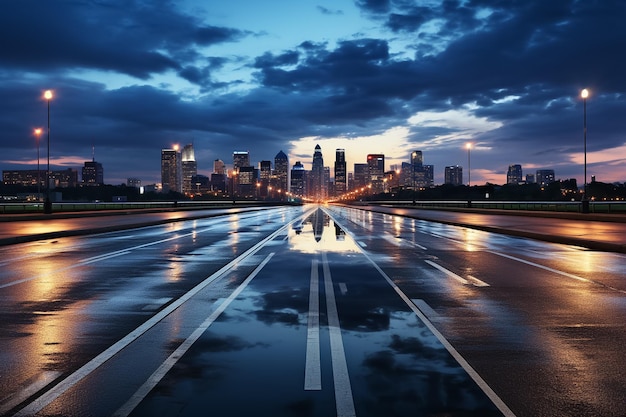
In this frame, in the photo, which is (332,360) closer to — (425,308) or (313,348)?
(313,348)

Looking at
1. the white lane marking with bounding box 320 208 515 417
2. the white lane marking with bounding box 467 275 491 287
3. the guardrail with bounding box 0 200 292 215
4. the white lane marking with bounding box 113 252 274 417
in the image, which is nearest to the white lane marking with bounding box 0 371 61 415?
the white lane marking with bounding box 113 252 274 417

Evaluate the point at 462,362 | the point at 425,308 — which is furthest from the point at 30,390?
the point at 425,308

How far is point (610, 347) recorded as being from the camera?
7191 millimetres

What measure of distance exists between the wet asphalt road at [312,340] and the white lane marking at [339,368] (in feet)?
0.07

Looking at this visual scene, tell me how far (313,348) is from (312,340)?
410mm

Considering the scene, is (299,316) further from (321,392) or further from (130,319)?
(321,392)

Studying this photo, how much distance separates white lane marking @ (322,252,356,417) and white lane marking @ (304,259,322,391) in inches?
6.9

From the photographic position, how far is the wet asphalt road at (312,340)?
17.3 ft

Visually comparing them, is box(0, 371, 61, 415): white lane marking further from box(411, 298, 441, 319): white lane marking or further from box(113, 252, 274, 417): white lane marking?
box(411, 298, 441, 319): white lane marking

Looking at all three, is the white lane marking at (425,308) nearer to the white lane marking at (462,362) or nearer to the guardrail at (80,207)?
the white lane marking at (462,362)

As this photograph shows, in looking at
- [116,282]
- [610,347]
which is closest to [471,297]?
[610,347]

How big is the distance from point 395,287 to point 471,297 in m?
1.73

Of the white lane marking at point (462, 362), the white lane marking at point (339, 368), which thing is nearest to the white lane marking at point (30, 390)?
the white lane marking at point (339, 368)

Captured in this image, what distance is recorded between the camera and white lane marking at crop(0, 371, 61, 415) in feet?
16.8
